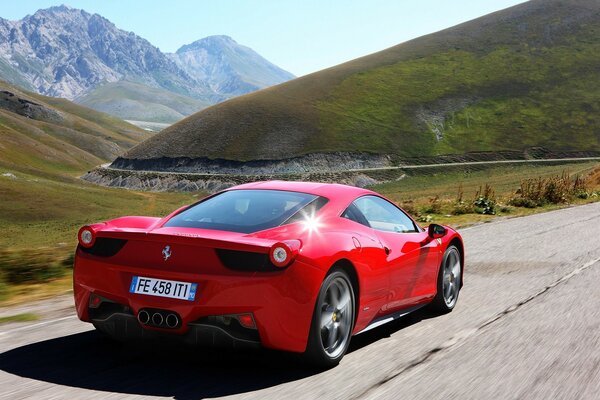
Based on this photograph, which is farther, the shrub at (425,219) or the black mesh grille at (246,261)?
the shrub at (425,219)

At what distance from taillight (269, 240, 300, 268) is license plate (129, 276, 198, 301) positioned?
0.50 m

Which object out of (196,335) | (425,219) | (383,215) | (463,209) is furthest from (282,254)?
(463,209)

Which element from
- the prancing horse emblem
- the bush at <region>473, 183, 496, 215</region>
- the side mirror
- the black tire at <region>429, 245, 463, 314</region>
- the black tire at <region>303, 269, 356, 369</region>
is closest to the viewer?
the prancing horse emblem

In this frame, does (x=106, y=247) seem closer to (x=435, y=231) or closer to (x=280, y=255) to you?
(x=280, y=255)

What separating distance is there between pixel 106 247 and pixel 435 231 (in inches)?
122

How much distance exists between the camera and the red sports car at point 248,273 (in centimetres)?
Answer: 429

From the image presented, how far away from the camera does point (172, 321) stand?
4.31 metres

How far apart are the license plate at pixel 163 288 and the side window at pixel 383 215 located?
179 cm

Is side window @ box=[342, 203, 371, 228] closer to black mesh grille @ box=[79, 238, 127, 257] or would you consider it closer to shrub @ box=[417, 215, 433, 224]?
black mesh grille @ box=[79, 238, 127, 257]

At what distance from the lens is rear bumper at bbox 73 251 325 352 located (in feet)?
14.0

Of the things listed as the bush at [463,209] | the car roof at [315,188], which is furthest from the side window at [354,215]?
the bush at [463,209]

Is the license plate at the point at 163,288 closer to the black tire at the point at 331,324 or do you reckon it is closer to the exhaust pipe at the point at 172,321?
the exhaust pipe at the point at 172,321

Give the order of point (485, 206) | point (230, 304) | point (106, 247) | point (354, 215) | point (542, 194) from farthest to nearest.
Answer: point (542, 194) < point (485, 206) < point (354, 215) < point (106, 247) < point (230, 304)

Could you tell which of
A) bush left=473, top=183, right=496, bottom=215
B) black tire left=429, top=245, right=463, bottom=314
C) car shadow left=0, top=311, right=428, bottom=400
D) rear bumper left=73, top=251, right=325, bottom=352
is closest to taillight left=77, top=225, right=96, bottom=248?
rear bumper left=73, top=251, right=325, bottom=352
